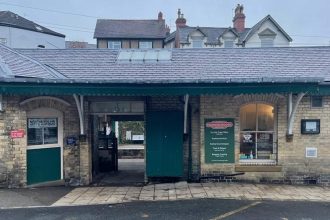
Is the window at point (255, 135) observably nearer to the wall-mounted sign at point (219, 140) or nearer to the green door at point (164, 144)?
the wall-mounted sign at point (219, 140)

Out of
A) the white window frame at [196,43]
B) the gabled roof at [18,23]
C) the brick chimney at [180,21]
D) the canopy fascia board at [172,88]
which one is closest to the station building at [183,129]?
the canopy fascia board at [172,88]

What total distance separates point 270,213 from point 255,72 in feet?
18.0

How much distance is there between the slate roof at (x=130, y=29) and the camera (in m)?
37.4

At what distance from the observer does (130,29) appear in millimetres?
38719

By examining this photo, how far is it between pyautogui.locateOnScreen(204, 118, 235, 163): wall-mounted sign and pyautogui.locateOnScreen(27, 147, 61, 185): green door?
16.4 ft

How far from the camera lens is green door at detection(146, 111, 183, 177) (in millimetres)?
11562

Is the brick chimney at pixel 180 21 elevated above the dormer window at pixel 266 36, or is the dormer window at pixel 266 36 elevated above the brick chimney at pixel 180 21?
the brick chimney at pixel 180 21

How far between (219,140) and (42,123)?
5866mm

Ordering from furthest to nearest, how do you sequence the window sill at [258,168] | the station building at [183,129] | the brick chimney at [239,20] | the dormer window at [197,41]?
the brick chimney at [239,20] < the dormer window at [197,41] < the window sill at [258,168] < the station building at [183,129]

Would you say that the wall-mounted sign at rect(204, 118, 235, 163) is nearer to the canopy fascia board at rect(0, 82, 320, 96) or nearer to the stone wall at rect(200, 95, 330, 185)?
the stone wall at rect(200, 95, 330, 185)

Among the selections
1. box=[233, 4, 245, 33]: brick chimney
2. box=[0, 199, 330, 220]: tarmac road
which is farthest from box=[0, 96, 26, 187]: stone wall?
box=[233, 4, 245, 33]: brick chimney

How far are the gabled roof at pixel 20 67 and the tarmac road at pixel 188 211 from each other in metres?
4.17

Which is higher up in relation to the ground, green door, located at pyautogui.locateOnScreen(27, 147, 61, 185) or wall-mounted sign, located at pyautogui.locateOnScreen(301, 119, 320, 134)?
wall-mounted sign, located at pyautogui.locateOnScreen(301, 119, 320, 134)

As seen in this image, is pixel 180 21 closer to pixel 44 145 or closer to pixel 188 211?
pixel 44 145
